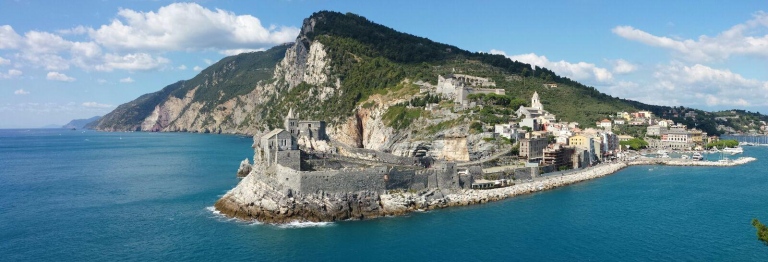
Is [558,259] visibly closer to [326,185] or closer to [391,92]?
[326,185]

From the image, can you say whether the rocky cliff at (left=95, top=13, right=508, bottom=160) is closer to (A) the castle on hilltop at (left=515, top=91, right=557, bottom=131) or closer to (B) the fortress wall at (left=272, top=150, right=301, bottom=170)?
(A) the castle on hilltop at (left=515, top=91, right=557, bottom=131)

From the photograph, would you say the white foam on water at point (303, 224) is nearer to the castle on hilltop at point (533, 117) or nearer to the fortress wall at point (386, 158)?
the fortress wall at point (386, 158)

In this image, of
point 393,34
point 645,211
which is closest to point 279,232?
point 645,211

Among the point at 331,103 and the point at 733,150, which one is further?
the point at 331,103

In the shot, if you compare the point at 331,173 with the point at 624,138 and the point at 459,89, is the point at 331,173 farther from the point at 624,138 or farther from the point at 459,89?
the point at 624,138

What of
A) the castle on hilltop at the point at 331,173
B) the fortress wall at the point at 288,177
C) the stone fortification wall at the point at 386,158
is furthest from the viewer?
the stone fortification wall at the point at 386,158

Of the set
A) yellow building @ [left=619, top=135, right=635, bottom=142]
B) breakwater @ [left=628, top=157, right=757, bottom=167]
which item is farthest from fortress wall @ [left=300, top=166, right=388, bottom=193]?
yellow building @ [left=619, top=135, right=635, bottom=142]

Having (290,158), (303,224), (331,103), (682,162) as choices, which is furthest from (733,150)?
(303,224)

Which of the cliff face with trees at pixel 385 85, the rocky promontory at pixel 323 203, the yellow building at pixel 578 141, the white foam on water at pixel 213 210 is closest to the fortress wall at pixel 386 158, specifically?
the rocky promontory at pixel 323 203
